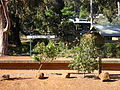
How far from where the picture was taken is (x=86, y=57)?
1155 centimetres

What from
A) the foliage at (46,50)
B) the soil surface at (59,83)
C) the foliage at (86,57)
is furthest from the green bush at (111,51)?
the foliage at (46,50)

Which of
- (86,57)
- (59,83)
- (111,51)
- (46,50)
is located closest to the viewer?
(59,83)

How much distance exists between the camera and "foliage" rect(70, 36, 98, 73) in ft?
37.7

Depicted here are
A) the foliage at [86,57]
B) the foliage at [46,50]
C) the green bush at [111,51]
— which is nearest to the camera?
the foliage at [86,57]

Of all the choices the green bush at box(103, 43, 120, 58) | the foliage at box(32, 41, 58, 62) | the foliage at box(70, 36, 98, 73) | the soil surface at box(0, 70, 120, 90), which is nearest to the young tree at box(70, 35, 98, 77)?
the foliage at box(70, 36, 98, 73)

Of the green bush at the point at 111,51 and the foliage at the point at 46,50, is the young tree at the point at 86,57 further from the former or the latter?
the green bush at the point at 111,51

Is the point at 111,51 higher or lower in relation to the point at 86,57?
lower

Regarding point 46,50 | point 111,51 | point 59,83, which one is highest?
point 46,50

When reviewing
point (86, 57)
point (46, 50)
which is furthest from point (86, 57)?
point (46, 50)

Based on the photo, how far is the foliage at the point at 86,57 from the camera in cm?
1149

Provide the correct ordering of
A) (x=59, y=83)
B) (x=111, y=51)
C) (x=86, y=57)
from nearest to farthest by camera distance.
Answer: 1. (x=59, y=83)
2. (x=86, y=57)
3. (x=111, y=51)

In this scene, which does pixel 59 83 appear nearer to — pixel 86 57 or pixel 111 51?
pixel 86 57

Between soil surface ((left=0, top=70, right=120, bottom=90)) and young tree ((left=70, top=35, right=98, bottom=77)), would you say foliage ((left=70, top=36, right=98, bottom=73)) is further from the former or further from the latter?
soil surface ((left=0, top=70, right=120, bottom=90))

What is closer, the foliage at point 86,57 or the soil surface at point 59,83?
the soil surface at point 59,83
